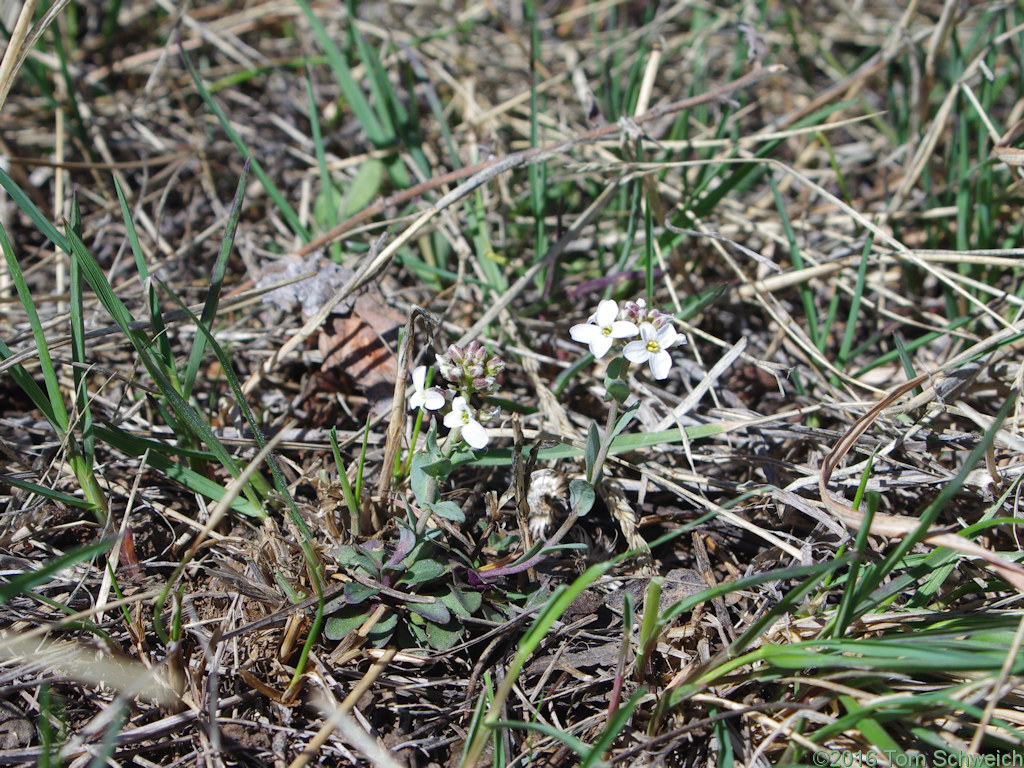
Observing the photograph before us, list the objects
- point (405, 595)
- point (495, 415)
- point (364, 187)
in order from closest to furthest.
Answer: point (495, 415), point (405, 595), point (364, 187)

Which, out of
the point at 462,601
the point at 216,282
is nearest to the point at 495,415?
the point at 462,601

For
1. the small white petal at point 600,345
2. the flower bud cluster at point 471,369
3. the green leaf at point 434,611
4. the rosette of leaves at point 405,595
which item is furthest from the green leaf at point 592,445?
the green leaf at point 434,611

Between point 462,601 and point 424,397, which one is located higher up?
point 424,397

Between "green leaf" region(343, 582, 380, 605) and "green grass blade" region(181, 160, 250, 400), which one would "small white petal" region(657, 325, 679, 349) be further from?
"green grass blade" region(181, 160, 250, 400)

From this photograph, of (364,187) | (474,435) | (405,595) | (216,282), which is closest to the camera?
(474,435)

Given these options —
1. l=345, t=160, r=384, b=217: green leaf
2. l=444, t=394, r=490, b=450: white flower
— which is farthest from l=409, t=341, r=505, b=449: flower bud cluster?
l=345, t=160, r=384, b=217: green leaf

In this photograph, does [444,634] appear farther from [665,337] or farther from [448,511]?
[665,337]

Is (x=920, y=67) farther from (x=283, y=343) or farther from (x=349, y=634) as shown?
(x=349, y=634)

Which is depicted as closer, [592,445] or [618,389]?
[618,389]
